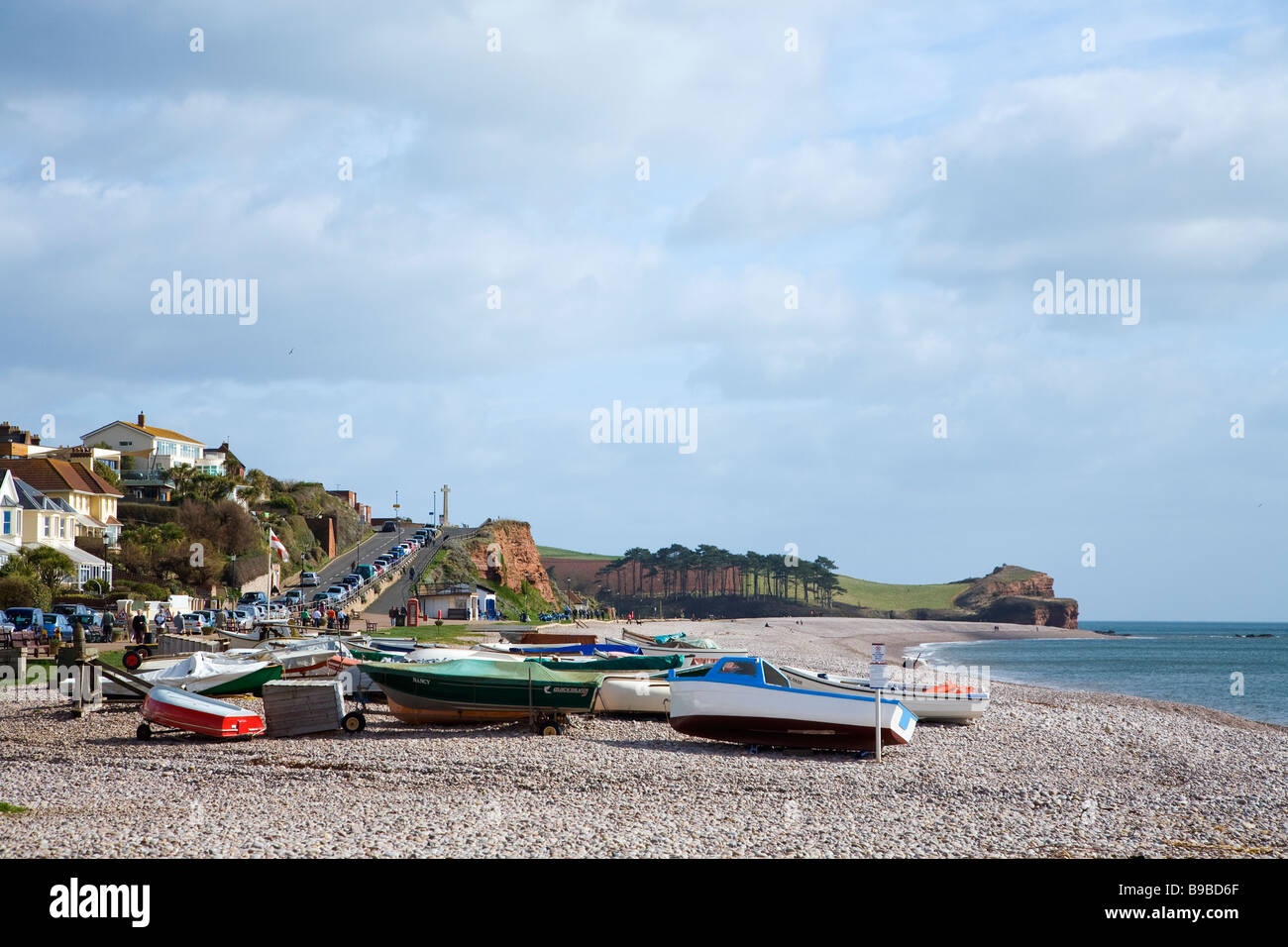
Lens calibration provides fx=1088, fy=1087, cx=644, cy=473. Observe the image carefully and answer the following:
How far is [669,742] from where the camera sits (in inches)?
809

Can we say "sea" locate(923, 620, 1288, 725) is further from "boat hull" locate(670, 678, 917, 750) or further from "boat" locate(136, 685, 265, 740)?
"boat" locate(136, 685, 265, 740)

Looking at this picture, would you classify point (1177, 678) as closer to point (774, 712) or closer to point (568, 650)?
point (568, 650)

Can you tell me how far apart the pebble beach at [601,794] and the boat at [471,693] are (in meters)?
0.45

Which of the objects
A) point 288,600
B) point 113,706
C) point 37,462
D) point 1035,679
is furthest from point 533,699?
point 37,462

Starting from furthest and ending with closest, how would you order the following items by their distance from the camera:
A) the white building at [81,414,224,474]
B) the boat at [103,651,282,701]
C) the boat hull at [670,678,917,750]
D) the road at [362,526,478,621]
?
the white building at [81,414,224,474] < the road at [362,526,478,621] < the boat at [103,651,282,701] < the boat hull at [670,678,917,750]

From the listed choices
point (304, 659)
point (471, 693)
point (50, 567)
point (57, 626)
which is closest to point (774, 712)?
point (471, 693)

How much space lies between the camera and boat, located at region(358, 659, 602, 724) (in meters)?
21.1

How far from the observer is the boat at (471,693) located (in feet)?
69.1

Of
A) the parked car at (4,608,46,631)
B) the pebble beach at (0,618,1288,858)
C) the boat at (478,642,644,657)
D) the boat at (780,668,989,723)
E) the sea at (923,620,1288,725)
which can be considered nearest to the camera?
the pebble beach at (0,618,1288,858)

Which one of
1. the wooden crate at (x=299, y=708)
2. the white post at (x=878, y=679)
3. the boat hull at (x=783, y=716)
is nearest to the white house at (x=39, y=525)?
the wooden crate at (x=299, y=708)

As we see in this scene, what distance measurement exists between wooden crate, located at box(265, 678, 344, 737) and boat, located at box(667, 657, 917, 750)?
629 cm

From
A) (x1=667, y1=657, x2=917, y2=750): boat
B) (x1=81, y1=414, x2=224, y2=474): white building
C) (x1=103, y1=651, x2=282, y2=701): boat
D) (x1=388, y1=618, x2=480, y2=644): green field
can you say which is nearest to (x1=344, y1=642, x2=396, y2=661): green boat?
(x1=103, y1=651, x2=282, y2=701): boat
